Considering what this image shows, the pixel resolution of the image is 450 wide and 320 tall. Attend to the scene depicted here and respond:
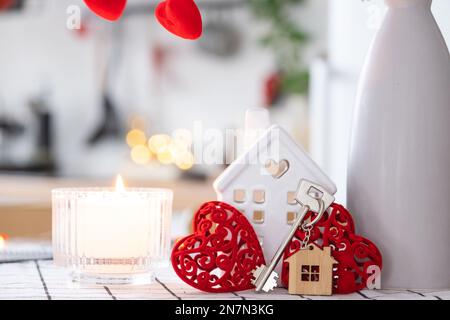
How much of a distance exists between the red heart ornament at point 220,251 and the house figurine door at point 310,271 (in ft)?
0.13

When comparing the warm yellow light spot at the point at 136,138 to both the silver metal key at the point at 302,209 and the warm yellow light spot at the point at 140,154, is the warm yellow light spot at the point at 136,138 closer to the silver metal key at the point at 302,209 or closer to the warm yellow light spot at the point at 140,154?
the warm yellow light spot at the point at 140,154

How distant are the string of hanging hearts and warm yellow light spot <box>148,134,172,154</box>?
11.5 feet

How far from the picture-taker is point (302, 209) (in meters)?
0.75

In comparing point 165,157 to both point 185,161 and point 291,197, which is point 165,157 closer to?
point 185,161

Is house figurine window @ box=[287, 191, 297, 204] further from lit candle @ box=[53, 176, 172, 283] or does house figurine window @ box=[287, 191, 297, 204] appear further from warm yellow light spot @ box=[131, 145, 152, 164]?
warm yellow light spot @ box=[131, 145, 152, 164]

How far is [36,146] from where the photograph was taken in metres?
4.52

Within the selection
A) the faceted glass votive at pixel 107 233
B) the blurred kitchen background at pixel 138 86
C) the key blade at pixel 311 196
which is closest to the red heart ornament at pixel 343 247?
the key blade at pixel 311 196

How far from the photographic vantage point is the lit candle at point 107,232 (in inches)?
31.4

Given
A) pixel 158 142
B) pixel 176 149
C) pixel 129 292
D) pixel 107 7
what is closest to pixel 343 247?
pixel 129 292

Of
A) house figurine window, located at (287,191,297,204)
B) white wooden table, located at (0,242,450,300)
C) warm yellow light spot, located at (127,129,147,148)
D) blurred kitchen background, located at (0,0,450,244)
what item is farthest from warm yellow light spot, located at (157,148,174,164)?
house figurine window, located at (287,191,297,204)

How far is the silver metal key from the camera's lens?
0.74m

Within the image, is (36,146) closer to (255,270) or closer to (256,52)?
(256,52)

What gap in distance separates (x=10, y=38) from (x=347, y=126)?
3133mm

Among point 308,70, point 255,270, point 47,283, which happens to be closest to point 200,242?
point 255,270
